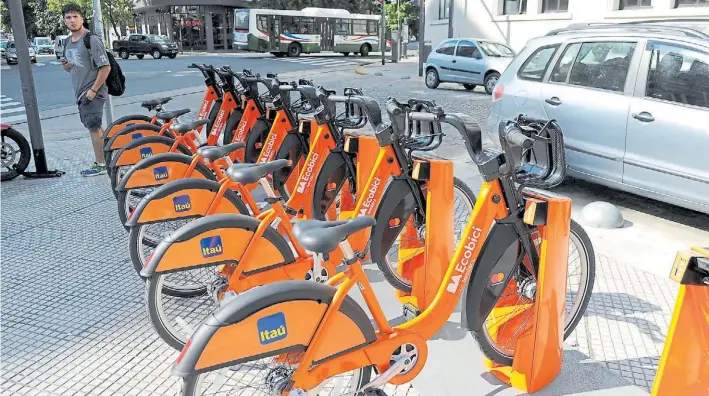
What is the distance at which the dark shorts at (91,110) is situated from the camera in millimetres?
6203

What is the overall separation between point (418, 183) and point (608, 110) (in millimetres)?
2619

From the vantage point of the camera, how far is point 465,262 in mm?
2535

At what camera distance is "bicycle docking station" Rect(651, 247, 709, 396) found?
1723 millimetres

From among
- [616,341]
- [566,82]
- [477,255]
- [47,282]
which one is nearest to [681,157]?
[566,82]

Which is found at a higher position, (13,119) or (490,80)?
(490,80)

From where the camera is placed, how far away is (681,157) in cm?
A: 448

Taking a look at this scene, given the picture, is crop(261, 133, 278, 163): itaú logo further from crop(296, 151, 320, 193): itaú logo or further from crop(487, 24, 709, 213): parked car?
crop(487, 24, 709, 213): parked car

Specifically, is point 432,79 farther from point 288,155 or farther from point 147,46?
point 147,46

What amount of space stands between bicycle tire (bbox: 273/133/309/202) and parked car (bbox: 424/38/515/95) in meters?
10.8

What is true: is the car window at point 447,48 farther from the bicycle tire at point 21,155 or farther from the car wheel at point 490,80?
the bicycle tire at point 21,155

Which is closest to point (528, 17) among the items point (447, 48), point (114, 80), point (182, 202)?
point (447, 48)

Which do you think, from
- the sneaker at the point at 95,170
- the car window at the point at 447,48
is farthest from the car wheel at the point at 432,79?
the sneaker at the point at 95,170

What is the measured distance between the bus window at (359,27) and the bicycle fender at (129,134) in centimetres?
2990

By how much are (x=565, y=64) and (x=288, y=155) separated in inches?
113
